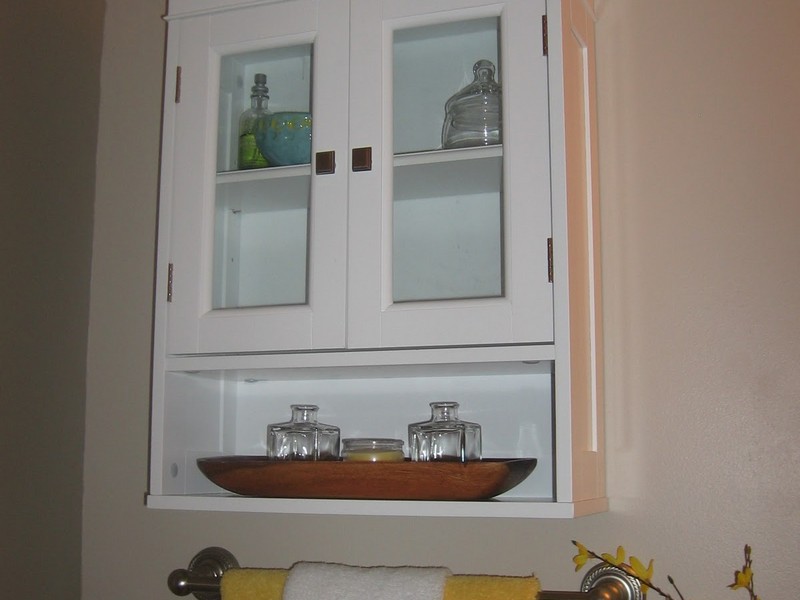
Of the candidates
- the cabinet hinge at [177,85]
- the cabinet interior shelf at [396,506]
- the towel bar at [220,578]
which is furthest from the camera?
the cabinet hinge at [177,85]

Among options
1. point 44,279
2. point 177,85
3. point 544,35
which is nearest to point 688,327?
point 544,35

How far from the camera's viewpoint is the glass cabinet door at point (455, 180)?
1.00 m

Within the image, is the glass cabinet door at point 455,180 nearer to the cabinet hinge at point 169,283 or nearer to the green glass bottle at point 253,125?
the green glass bottle at point 253,125

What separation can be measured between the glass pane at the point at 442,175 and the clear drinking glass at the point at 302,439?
9.2 inches

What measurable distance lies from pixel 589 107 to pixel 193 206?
1.75ft

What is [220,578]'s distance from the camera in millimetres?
1193

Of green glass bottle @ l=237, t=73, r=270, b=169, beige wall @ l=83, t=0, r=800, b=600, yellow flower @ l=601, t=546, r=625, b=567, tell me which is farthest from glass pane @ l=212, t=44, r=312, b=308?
yellow flower @ l=601, t=546, r=625, b=567

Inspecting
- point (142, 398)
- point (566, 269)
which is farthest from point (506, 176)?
point (142, 398)

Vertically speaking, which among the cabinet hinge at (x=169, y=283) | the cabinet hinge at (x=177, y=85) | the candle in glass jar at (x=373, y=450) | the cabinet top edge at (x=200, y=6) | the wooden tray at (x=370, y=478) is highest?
the cabinet top edge at (x=200, y=6)

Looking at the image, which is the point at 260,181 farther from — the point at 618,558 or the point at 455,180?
the point at 618,558

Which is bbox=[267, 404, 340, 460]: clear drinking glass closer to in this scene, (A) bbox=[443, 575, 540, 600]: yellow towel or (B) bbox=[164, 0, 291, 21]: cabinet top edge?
(A) bbox=[443, 575, 540, 600]: yellow towel

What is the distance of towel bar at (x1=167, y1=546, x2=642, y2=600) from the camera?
41.9 inches

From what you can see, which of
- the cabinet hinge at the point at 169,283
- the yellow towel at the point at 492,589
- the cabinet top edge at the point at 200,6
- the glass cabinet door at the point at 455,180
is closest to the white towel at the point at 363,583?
the yellow towel at the point at 492,589

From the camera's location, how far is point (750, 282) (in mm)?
1112
